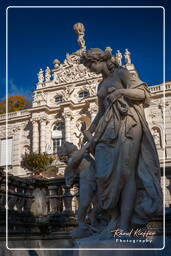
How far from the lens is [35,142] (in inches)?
1156

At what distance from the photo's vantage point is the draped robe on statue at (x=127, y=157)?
2.98 metres

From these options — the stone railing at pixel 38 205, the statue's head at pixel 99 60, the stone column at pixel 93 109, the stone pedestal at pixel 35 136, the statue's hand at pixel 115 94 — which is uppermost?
the stone column at pixel 93 109

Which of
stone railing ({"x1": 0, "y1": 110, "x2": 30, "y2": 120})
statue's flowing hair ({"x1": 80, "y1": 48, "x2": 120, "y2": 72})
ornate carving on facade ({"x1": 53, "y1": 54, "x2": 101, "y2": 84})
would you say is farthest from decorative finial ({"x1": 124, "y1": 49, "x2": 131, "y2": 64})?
statue's flowing hair ({"x1": 80, "y1": 48, "x2": 120, "y2": 72})

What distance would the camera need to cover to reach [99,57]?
3.45 meters

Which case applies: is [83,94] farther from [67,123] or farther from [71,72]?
[67,123]

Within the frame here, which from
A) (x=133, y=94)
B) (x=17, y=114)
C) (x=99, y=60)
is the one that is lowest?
(x=133, y=94)

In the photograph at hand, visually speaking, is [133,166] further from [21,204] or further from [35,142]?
[35,142]

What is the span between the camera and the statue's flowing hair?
3449 millimetres

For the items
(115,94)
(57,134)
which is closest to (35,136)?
(57,134)

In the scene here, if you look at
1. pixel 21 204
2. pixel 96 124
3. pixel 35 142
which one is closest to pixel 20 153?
pixel 35 142

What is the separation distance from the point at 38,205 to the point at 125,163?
3105 mm

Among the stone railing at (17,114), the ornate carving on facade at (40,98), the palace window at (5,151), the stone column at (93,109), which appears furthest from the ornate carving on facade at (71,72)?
the palace window at (5,151)

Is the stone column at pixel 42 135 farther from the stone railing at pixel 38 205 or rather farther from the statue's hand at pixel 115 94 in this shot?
the statue's hand at pixel 115 94

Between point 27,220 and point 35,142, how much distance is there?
80.2ft
